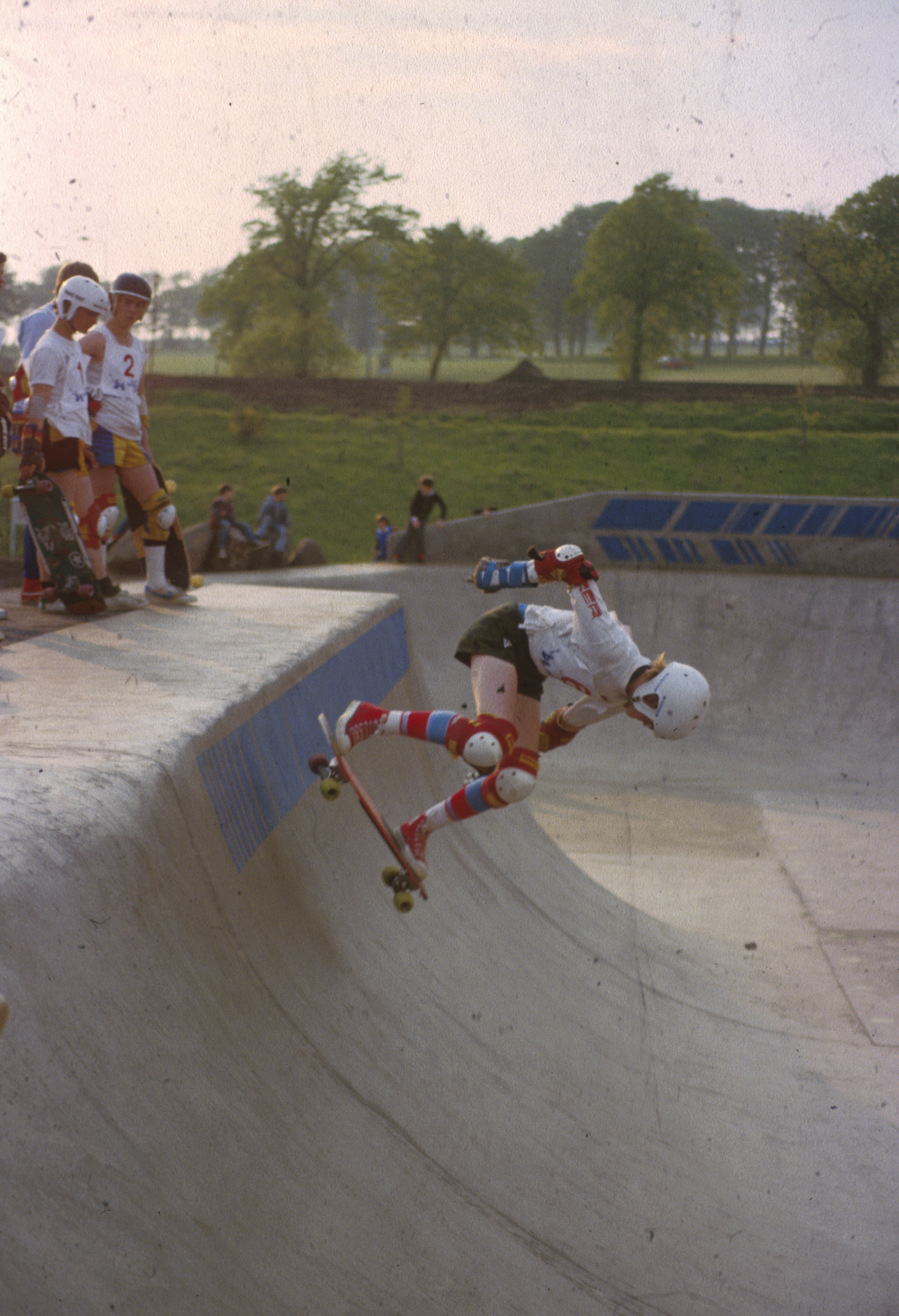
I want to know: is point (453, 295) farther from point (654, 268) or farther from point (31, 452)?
point (31, 452)

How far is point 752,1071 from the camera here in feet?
18.9

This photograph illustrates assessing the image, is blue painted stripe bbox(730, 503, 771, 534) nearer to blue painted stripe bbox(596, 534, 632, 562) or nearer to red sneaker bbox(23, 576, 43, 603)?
blue painted stripe bbox(596, 534, 632, 562)

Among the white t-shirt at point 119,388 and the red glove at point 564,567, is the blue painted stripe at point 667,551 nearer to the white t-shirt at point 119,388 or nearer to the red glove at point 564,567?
the white t-shirt at point 119,388

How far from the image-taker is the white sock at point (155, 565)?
7.31 m

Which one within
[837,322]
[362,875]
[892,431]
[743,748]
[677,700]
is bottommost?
[743,748]

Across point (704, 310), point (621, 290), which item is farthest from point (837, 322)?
point (621, 290)

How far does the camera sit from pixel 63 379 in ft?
20.9

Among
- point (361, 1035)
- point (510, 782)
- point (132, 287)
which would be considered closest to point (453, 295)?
point (132, 287)

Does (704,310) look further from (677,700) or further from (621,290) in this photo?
(677,700)

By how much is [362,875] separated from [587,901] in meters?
2.68

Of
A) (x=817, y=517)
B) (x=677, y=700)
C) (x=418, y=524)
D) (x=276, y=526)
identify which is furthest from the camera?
(x=276, y=526)

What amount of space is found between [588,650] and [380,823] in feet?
3.71

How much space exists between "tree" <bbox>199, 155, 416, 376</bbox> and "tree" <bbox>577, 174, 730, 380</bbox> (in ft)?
30.6

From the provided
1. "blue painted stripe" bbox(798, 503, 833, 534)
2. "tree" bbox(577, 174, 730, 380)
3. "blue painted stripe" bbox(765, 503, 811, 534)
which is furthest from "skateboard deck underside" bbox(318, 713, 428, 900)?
"tree" bbox(577, 174, 730, 380)
